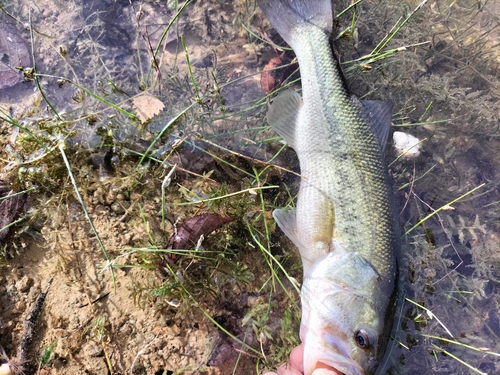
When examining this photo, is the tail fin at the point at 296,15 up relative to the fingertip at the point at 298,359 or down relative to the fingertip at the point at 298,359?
up

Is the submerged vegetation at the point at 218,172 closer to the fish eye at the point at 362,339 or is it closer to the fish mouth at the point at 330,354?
the fish mouth at the point at 330,354

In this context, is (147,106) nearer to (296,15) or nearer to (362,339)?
(296,15)

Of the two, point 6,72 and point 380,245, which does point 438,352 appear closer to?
point 380,245

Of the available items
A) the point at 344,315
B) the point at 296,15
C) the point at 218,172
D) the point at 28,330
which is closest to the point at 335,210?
the point at 344,315

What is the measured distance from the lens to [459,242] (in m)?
3.64

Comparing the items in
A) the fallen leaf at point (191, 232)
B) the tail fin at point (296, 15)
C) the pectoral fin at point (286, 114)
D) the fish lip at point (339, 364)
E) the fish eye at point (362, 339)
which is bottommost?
the fish lip at point (339, 364)

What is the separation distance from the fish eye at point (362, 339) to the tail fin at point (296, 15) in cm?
249

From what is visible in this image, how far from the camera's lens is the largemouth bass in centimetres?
249

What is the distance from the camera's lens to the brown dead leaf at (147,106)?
3.44 meters

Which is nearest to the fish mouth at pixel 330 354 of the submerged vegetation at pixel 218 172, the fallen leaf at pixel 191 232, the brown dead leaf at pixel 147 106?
the submerged vegetation at pixel 218 172

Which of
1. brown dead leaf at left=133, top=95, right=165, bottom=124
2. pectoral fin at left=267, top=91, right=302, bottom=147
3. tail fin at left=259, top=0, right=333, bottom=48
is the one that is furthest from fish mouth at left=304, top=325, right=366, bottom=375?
tail fin at left=259, top=0, right=333, bottom=48

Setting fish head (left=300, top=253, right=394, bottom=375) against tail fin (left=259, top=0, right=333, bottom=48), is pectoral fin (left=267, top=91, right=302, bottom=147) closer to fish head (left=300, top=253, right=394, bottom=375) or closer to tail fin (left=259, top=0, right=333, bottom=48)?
tail fin (left=259, top=0, right=333, bottom=48)

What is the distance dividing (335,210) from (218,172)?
1209 mm

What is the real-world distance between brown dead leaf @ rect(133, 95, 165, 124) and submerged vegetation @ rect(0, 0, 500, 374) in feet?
0.06
